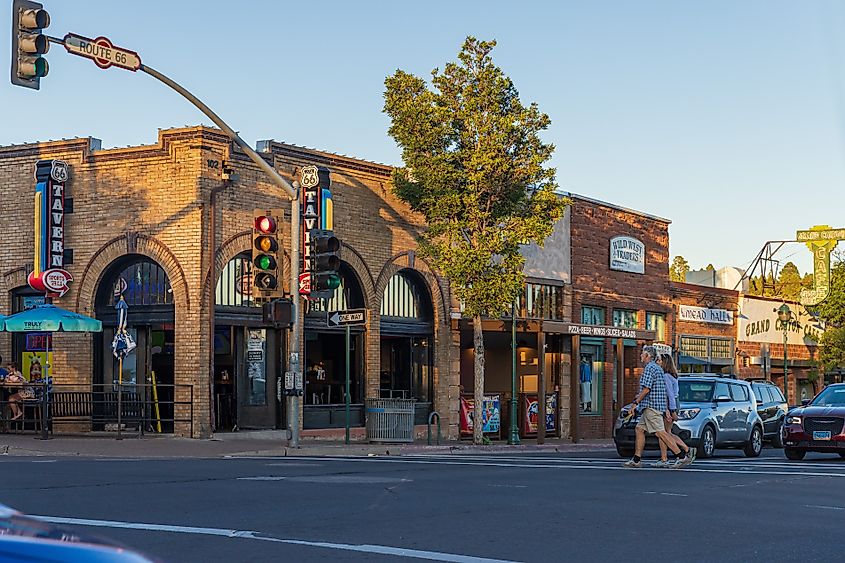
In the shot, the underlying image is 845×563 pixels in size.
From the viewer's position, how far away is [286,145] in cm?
→ 2723

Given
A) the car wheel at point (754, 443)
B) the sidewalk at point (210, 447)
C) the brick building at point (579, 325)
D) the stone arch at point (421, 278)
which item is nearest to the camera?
the sidewalk at point (210, 447)

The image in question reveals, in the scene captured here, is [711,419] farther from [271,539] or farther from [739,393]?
[271,539]

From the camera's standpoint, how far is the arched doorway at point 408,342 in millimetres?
29953

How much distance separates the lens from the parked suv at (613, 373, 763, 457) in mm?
21750

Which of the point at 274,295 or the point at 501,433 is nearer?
the point at 274,295

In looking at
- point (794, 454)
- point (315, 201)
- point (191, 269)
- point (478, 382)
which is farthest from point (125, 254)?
point (794, 454)

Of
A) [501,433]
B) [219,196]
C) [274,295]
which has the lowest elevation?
[501,433]

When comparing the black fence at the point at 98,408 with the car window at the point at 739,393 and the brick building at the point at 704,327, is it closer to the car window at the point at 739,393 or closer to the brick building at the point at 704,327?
the car window at the point at 739,393

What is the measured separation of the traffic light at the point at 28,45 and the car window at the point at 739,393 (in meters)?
14.8

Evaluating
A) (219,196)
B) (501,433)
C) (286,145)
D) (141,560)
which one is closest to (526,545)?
(141,560)

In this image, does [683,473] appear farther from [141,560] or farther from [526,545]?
[141,560]

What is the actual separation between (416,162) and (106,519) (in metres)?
17.7

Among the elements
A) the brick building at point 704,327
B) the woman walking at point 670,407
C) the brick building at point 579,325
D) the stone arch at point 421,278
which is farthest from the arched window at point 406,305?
the brick building at point 704,327

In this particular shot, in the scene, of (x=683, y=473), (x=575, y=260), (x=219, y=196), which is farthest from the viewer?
(x=575, y=260)
